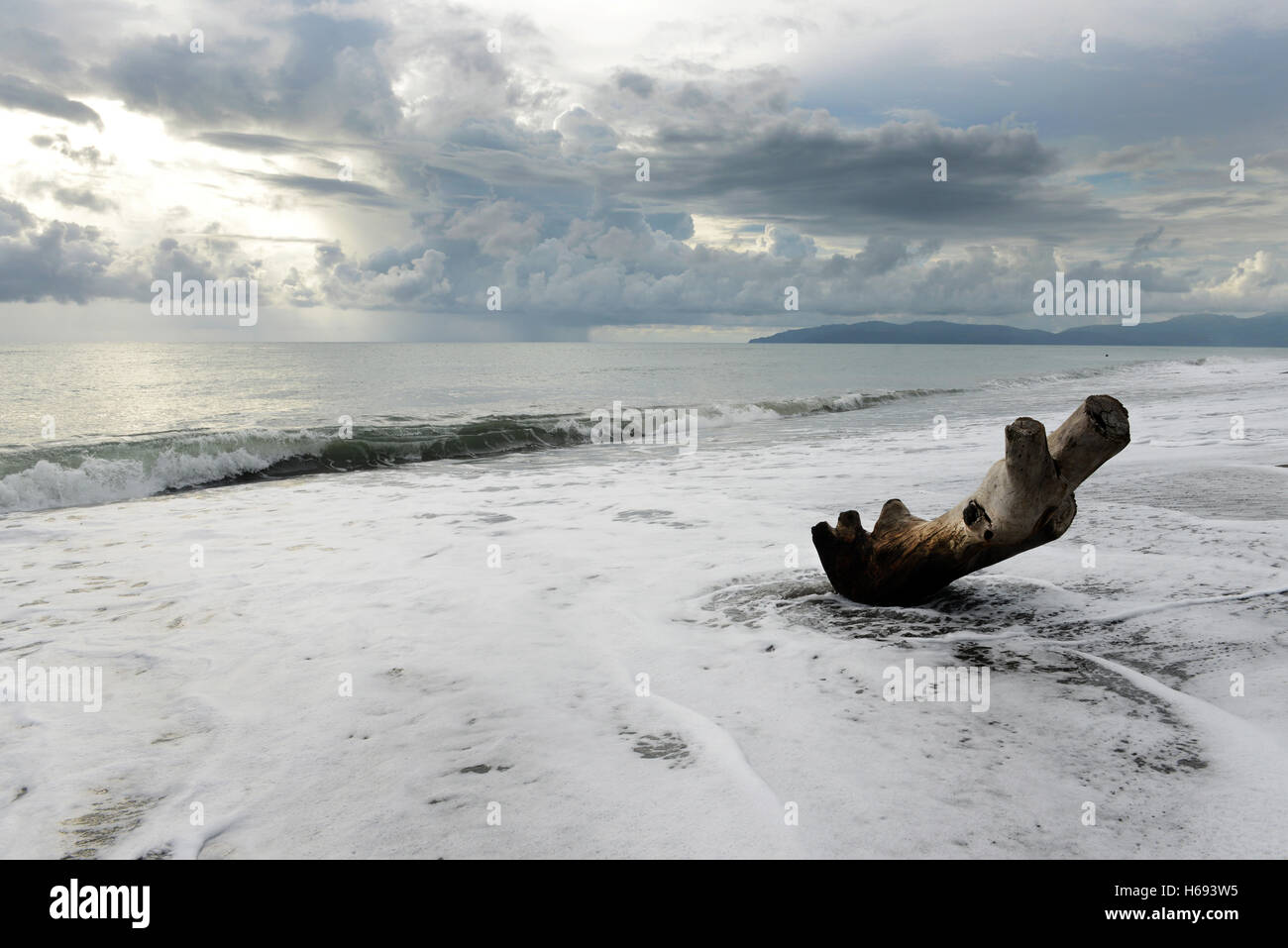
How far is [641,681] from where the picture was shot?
458 centimetres

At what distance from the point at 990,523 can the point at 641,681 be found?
2.24 meters

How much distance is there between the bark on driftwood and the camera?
401cm

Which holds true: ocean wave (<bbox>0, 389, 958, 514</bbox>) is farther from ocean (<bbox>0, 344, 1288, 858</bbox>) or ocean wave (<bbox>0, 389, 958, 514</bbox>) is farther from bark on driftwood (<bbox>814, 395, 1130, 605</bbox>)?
bark on driftwood (<bbox>814, 395, 1130, 605</bbox>)

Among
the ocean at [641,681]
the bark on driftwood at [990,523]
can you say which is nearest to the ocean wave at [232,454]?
the ocean at [641,681]

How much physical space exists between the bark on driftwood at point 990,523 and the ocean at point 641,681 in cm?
30

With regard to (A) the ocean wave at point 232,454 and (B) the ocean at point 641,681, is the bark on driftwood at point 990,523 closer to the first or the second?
(B) the ocean at point 641,681

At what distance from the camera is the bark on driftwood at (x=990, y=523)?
13.2 feet

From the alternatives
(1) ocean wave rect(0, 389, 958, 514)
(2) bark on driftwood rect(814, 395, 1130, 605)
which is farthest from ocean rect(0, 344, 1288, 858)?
(1) ocean wave rect(0, 389, 958, 514)

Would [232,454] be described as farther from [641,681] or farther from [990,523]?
[990,523]
